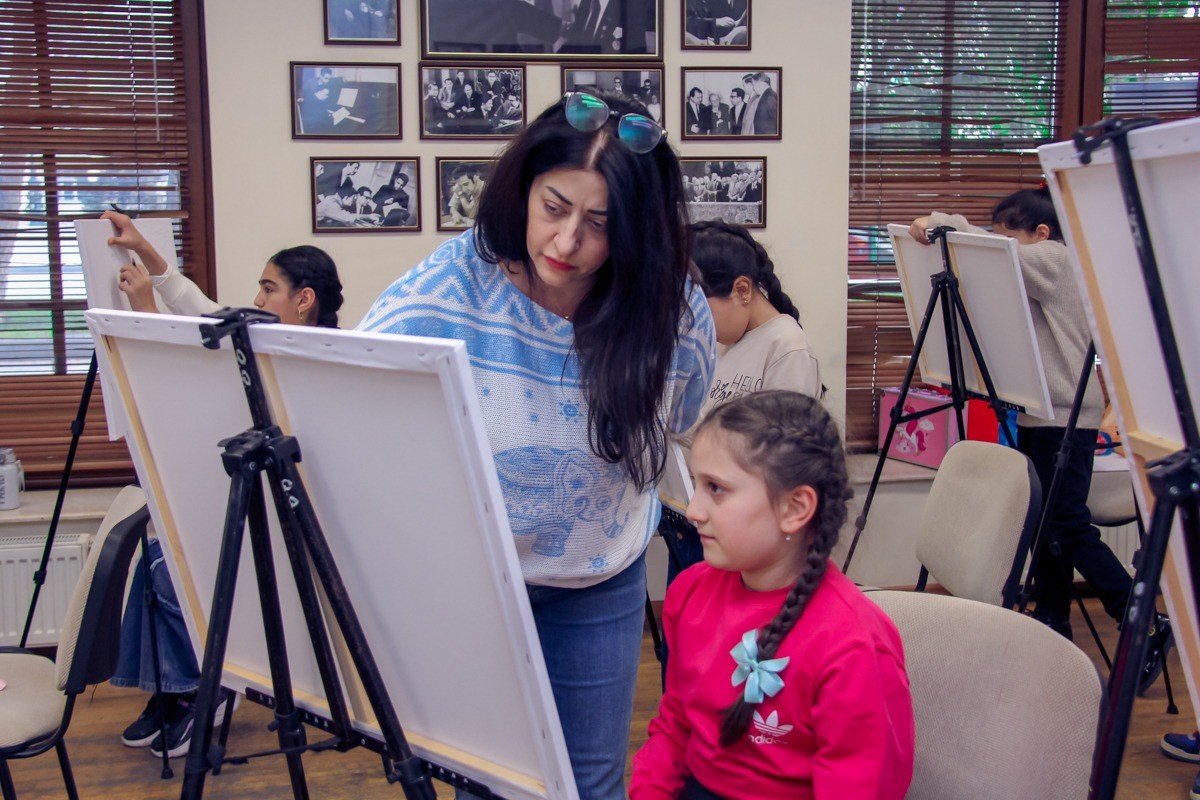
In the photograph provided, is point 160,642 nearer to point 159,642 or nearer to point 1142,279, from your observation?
point 159,642

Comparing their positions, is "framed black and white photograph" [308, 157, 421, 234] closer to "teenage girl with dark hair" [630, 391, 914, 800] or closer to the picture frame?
the picture frame

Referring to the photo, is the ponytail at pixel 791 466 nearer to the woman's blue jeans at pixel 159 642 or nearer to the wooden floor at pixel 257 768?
the wooden floor at pixel 257 768

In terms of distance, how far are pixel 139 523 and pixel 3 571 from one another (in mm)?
1594

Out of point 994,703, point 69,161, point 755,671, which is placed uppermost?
point 69,161

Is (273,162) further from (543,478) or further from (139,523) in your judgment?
(543,478)

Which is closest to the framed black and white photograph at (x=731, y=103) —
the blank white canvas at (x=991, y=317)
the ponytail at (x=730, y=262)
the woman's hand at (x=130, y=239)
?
the blank white canvas at (x=991, y=317)

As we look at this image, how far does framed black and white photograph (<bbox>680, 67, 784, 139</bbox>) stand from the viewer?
12.5 feet

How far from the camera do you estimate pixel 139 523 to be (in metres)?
2.06

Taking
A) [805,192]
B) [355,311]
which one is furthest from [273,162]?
[805,192]

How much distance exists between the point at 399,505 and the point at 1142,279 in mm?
737

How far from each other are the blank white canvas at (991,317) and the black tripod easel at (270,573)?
222 cm

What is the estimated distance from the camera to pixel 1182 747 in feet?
9.09

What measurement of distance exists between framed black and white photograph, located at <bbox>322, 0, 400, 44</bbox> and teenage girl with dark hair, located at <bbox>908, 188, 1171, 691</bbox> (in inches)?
71.1

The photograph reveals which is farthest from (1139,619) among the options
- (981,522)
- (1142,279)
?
(981,522)
